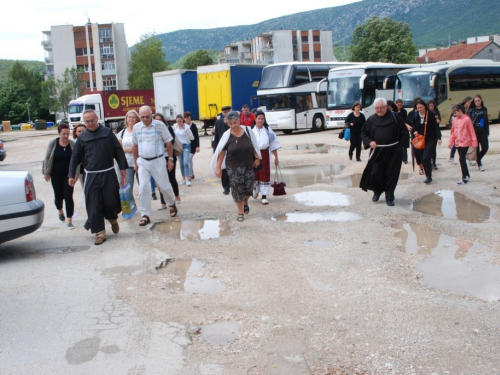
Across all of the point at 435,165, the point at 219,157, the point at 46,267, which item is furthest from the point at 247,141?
the point at 435,165

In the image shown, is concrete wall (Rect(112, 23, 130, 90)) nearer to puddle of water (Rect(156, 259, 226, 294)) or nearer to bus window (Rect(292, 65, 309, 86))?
bus window (Rect(292, 65, 309, 86))

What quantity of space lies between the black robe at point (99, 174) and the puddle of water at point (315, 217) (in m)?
2.59

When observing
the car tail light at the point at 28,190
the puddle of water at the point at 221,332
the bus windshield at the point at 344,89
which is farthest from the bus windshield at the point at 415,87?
the puddle of water at the point at 221,332

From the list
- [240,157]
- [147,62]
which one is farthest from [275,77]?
[147,62]

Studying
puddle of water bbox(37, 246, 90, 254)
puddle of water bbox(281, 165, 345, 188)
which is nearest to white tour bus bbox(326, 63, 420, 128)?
puddle of water bbox(281, 165, 345, 188)

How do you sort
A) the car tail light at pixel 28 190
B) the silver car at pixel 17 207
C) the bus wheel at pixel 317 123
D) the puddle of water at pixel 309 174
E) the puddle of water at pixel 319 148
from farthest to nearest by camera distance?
the bus wheel at pixel 317 123
the puddle of water at pixel 319 148
the puddle of water at pixel 309 174
the car tail light at pixel 28 190
the silver car at pixel 17 207

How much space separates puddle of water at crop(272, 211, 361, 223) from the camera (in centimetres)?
941

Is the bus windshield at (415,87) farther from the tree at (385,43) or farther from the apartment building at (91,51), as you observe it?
the apartment building at (91,51)

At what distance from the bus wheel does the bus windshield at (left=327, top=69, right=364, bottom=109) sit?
75.2 inches

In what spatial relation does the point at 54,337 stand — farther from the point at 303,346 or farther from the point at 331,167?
the point at 331,167

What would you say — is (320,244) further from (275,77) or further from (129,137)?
(275,77)

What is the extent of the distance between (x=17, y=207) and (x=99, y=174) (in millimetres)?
1187

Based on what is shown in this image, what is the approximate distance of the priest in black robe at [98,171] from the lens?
8398 millimetres

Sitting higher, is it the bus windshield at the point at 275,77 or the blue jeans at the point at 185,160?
the bus windshield at the point at 275,77
